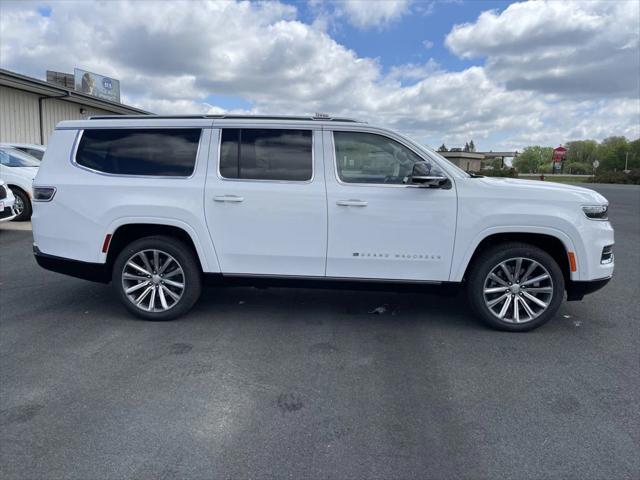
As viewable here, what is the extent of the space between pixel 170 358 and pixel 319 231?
1722 mm

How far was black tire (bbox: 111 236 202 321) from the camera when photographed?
4734 mm

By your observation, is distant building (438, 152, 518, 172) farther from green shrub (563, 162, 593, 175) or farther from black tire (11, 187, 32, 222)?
green shrub (563, 162, 593, 175)

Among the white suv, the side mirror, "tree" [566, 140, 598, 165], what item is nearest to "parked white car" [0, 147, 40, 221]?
the white suv

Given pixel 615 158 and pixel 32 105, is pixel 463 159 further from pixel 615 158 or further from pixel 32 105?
pixel 615 158

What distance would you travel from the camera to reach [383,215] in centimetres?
448

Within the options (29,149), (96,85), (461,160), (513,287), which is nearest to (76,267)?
(513,287)

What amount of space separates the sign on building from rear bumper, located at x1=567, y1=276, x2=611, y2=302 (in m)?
25.8

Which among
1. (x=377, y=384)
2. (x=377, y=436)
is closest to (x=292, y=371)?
(x=377, y=384)

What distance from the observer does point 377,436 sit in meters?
2.90

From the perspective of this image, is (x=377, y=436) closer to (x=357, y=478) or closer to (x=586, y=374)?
(x=357, y=478)

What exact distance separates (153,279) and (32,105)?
17.3 metres

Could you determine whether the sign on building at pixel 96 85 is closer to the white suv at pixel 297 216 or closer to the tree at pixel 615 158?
the white suv at pixel 297 216

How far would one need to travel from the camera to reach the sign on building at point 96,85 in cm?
2635

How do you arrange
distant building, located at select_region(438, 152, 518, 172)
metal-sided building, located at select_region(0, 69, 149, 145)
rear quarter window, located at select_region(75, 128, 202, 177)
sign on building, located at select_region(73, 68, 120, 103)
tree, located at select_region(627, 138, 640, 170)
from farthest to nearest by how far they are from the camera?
tree, located at select_region(627, 138, 640, 170) → sign on building, located at select_region(73, 68, 120, 103) → metal-sided building, located at select_region(0, 69, 149, 145) → distant building, located at select_region(438, 152, 518, 172) → rear quarter window, located at select_region(75, 128, 202, 177)
